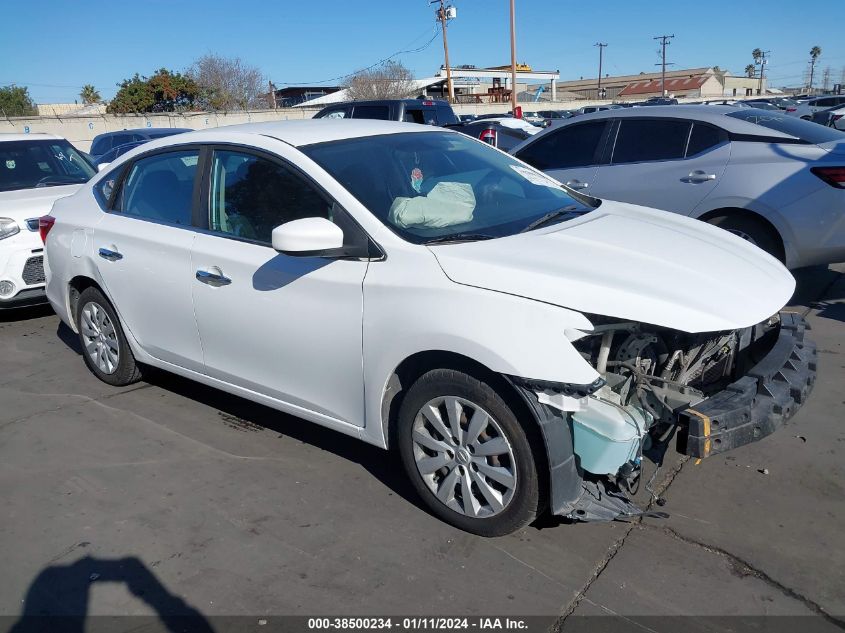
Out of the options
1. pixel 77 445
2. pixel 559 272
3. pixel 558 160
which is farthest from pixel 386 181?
pixel 558 160

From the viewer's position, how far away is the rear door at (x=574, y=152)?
694 cm

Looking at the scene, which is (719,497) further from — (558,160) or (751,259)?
(558,160)

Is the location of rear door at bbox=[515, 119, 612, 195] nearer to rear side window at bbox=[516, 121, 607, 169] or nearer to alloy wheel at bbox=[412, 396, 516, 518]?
rear side window at bbox=[516, 121, 607, 169]

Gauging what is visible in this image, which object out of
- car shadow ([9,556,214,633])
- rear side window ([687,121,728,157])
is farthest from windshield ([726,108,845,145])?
car shadow ([9,556,214,633])

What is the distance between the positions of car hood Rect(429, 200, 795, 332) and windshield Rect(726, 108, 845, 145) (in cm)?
311

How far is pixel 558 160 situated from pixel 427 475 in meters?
4.80

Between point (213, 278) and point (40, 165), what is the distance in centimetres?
519

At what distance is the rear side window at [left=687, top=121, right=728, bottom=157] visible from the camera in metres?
6.25

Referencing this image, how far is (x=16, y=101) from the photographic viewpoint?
60.4m

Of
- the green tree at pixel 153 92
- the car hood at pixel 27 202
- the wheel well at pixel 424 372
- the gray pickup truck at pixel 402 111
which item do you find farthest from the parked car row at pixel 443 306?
the green tree at pixel 153 92

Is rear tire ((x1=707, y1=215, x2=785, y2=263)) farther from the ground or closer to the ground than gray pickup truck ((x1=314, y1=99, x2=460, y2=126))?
closer to the ground

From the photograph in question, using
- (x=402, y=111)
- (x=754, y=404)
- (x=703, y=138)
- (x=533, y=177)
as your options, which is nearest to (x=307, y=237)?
(x=533, y=177)

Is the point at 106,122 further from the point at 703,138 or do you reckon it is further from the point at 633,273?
the point at 633,273

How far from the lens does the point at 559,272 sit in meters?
2.89
